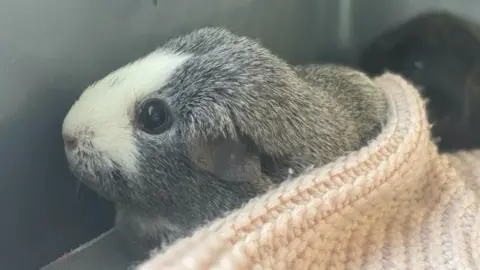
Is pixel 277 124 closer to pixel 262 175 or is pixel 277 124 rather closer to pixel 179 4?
pixel 262 175

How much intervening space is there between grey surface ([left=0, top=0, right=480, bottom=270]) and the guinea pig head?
6 centimetres

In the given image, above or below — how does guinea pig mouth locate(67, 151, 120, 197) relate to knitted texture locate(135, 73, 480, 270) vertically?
above

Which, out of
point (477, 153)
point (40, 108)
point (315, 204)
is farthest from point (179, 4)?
point (477, 153)

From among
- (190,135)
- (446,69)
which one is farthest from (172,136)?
(446,69)

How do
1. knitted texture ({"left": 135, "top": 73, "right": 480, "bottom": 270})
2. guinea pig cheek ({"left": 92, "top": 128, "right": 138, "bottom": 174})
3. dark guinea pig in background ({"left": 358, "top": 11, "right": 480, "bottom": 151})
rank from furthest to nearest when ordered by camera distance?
1. dark guinea pig in background ({"left": 358, "top": 11, "right": 480, "bottom": 151})
2. guinea pig cheek ({"left": 92, "top": 128, "right": 138, "bottom": 174})
3. knitted texture ({"left": 135, "top": 73, "right": 480, "bottom": 270})

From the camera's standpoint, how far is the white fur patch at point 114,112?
0.69 meters

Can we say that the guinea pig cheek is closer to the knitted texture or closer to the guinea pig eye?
the guinea pig eye

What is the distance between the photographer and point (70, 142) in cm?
70

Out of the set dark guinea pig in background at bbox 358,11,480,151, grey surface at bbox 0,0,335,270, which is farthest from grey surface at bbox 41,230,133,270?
dark guinea pig in background at bbox 358,11,480,151

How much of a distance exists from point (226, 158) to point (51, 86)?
23 centimetres

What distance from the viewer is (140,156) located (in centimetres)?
70

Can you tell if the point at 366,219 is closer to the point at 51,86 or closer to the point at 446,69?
the point at 51,86

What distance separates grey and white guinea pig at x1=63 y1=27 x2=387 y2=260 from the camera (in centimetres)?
70

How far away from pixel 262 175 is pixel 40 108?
0.91 feet
